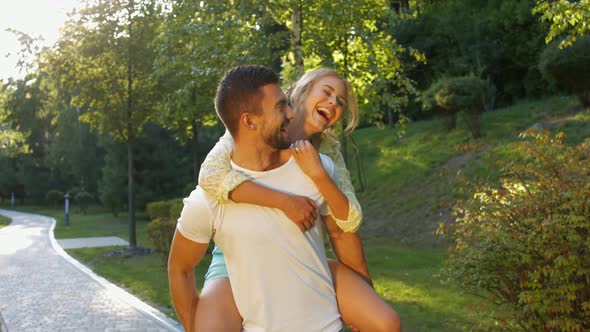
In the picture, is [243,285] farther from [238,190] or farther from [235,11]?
[235,11]

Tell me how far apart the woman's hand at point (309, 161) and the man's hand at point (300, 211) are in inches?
4.1

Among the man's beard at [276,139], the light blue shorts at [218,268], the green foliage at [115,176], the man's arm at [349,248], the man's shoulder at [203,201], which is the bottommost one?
the green foliage at [115,176]

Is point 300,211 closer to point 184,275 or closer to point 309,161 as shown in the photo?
point 309,161

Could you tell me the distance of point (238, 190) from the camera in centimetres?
244

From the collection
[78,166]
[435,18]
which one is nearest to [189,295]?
[435,18]

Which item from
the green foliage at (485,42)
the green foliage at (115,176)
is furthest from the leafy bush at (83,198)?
the green foliage at (485,42)

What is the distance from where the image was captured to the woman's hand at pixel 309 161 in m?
2.48

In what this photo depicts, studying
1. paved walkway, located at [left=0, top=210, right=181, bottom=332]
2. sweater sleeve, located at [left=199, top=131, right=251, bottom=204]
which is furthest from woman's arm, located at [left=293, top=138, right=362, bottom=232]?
paved walkway, located at [left=0, top=210, right=181, bottom=332]

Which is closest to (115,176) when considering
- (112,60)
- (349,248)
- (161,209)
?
(161,209)

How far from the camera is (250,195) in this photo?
7.98 ft

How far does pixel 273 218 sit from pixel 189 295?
17.4 inches

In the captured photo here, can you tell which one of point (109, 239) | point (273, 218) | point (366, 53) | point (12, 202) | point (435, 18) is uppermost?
point (435, 18)

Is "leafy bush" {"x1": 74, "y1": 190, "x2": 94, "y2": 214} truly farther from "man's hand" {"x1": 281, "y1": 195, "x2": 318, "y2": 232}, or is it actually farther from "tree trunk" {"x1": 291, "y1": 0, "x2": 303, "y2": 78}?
"man's hand" {"x1": 281, "y1": 195, "x2": 318, "y2": 232}

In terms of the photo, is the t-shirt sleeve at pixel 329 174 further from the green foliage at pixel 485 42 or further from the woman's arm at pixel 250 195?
the green foliage at pixel 485 42
